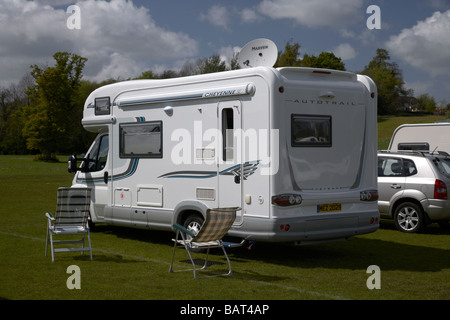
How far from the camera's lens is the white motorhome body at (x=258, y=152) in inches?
331

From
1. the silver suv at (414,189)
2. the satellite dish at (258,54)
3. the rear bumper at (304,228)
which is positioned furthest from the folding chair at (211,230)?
the silver suv at (414,189)

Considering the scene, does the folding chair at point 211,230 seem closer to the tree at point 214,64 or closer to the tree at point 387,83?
the tree at point 214,64

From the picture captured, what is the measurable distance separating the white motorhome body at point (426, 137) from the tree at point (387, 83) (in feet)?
245

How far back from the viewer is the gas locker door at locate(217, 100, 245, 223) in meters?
8.70

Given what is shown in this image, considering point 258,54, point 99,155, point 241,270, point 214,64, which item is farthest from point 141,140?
point 214,64

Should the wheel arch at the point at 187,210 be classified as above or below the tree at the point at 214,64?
below

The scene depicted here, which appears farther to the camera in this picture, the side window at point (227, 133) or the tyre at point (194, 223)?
the tyre at point (194, 223)

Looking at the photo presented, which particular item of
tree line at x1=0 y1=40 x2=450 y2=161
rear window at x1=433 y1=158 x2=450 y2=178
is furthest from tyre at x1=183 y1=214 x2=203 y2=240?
tree line at x1=0 y1=40 x2=450 y2=161

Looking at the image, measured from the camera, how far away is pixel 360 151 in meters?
9.27

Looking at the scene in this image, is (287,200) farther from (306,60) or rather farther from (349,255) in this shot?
(306,60)

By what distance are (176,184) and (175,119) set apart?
3.48 ft

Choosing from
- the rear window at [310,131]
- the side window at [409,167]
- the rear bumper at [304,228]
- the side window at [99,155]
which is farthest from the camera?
the side window at [409,167]

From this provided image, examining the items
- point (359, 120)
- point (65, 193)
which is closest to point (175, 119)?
point (65, 193)

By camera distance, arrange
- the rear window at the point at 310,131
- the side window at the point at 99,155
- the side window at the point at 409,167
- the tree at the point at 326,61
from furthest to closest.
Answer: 1. the tree at the point at 326,61
2. the side window at the point at 409,167
3. the side window at the point at 99,155
4. the rear window at the point at 310,131
